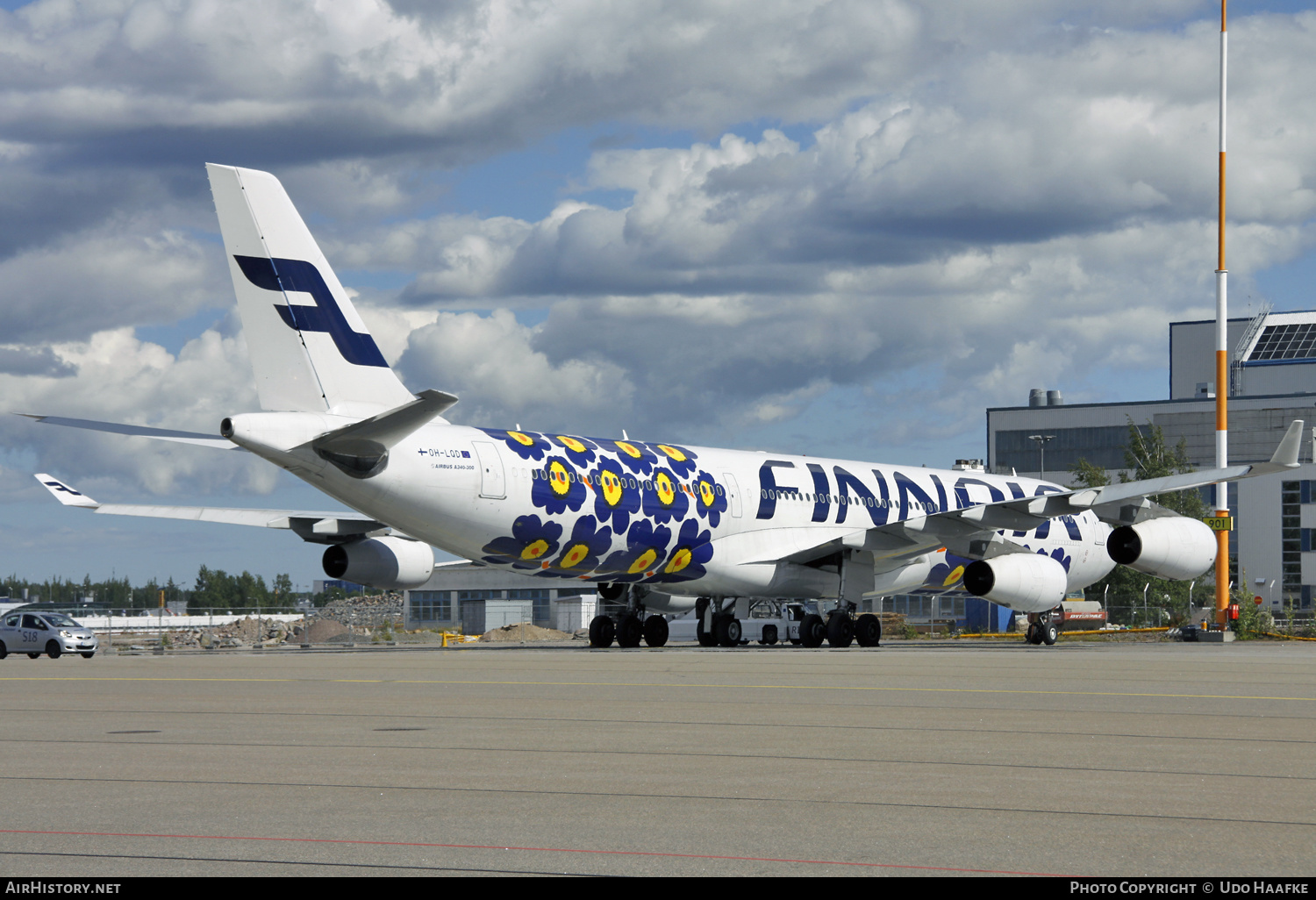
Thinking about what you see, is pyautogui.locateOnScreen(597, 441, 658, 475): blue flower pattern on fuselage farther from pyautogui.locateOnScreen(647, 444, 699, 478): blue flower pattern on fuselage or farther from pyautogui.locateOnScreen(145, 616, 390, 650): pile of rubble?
pyautogui.locateOnScreen(145, 616, 390, 650): pile of rubble

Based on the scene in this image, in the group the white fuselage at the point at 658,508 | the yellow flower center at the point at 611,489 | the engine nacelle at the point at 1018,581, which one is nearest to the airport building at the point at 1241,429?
the white fuselage at the point at 658,508

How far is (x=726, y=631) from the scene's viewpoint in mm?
35938

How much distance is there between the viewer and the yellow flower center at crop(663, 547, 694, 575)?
3148 centimetres

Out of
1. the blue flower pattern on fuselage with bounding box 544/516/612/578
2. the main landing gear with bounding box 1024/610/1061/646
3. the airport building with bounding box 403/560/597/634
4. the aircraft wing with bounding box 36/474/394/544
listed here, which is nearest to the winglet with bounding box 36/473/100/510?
the aircraft wing with bounding box 36/474/394/544

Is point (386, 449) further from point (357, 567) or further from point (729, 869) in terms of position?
point (729, 869)

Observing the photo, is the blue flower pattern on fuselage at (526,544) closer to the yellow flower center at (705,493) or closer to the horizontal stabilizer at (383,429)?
the horizontal stabilizer at (383,429)

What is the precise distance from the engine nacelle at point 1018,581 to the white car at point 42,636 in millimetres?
22305

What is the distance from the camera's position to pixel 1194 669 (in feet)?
76.2

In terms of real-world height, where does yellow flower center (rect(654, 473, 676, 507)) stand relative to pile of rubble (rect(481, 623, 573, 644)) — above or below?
above

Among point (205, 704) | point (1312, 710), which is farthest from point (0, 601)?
point (1312, 710)

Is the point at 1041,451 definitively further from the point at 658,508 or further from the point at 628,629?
the point at 658,508

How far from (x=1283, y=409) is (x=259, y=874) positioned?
86832 mm

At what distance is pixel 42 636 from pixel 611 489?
1687cm

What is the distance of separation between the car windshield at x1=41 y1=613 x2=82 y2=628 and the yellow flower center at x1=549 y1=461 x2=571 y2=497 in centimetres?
1556
